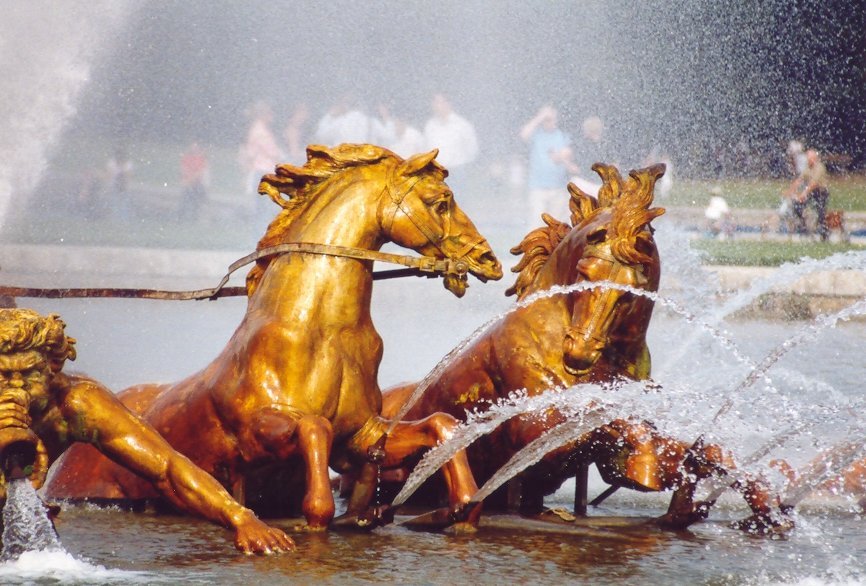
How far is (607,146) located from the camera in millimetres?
17422

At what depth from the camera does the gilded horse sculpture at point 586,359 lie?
6.12 m

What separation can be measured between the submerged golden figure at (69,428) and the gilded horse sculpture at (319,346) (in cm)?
40

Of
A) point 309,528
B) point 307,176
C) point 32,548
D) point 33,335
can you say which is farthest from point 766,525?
point 33,335

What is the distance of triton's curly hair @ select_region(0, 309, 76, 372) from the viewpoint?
16.0 ft

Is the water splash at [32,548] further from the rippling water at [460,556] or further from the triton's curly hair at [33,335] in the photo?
the triton's curly hair at [33,335]

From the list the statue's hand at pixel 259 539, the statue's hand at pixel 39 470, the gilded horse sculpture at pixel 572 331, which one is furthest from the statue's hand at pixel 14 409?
the gilded horse sculpture at pixel 572 331

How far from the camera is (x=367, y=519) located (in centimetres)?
579

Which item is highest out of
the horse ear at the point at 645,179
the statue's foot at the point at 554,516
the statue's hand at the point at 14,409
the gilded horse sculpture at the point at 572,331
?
the horse ear at the point at 645,179

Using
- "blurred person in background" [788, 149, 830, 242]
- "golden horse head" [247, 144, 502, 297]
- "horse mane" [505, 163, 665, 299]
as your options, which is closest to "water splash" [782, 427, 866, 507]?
"horse mane" [505, 163, 665, 299]

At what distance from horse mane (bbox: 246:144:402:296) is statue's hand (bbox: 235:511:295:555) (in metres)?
1.37

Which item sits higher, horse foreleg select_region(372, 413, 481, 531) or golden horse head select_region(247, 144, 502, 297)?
golden horse head select_region(247, 144, 502, 297)

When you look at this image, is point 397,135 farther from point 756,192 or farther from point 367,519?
point 367,519

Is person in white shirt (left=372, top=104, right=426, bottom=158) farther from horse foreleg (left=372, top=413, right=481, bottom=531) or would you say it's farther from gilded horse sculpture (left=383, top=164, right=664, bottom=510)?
horse foreleg (left=372, top=413, right=481, bottom=531)

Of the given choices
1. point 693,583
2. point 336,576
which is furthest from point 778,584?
point 336,576
